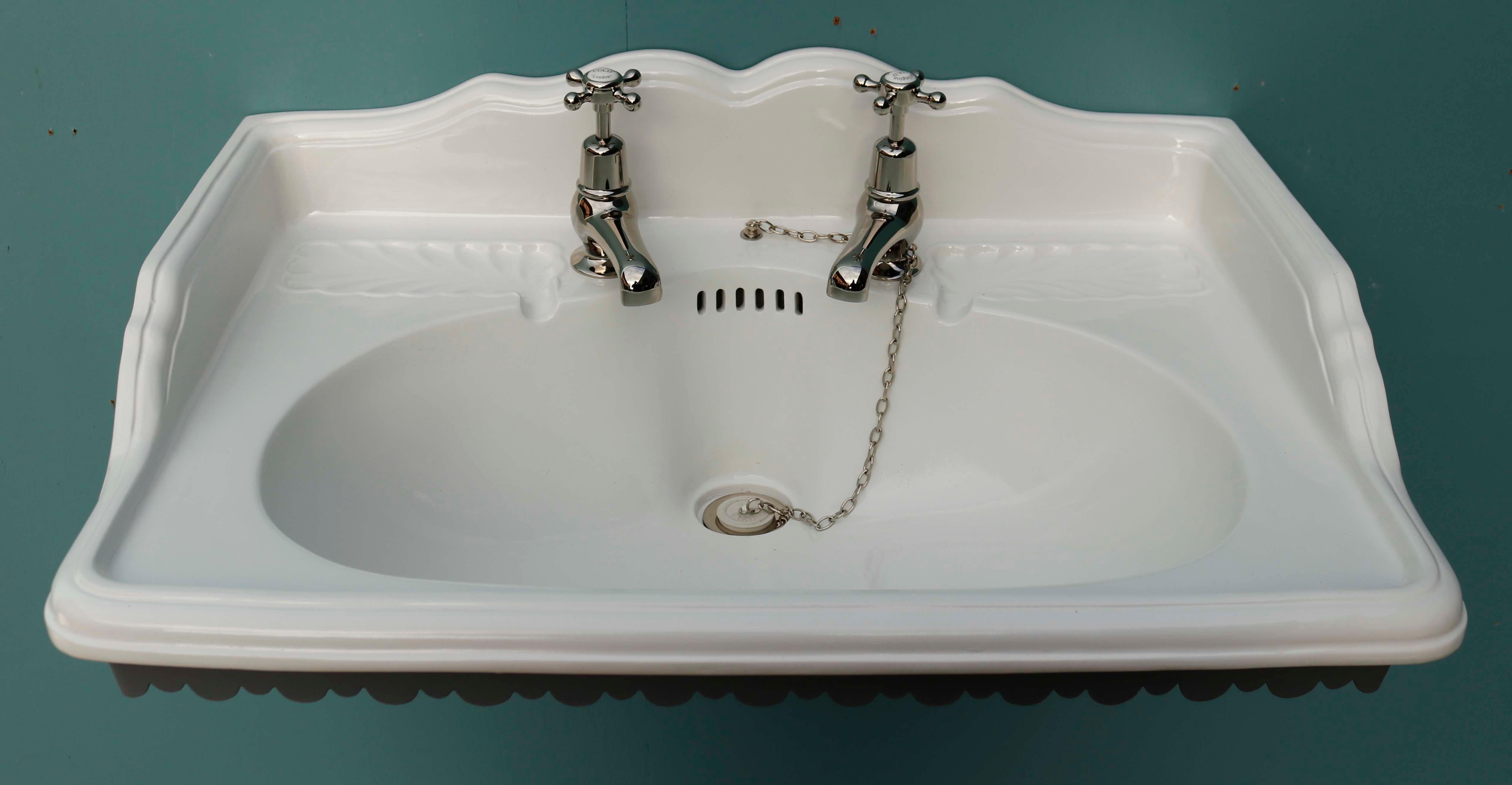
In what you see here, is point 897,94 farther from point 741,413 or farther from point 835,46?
point 741,413

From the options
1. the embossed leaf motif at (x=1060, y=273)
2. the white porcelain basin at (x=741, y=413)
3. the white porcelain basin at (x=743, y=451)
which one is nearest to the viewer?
the white porcelain basin at (x=741, y=413)

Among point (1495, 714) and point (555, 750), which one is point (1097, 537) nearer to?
point (555, 750)

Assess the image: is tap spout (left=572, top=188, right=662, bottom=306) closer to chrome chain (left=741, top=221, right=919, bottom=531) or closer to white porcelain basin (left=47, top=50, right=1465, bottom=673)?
white porcelain basin (left=47, top=50, right=1465, bottom=673)

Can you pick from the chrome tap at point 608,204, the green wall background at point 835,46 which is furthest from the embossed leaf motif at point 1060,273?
the chrome tap at point 608,204

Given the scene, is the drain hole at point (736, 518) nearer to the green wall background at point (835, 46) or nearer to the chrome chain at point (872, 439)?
the chrome chain at point (872, 439)

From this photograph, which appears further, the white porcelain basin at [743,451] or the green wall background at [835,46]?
the green wall background at [835,46]

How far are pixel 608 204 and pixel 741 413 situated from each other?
0.19 meters

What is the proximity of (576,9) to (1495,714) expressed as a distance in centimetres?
103

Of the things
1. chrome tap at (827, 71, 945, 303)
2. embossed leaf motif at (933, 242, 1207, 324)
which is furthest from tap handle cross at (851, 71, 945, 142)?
embossed leaf motif at (933, 242, 1207, 324)

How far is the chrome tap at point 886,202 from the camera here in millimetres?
677

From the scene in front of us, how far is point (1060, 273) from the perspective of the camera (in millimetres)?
755

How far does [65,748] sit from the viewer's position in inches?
36.9

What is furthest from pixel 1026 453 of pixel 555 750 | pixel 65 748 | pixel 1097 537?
pixel 65 748

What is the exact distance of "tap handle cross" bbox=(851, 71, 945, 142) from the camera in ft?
2.19
